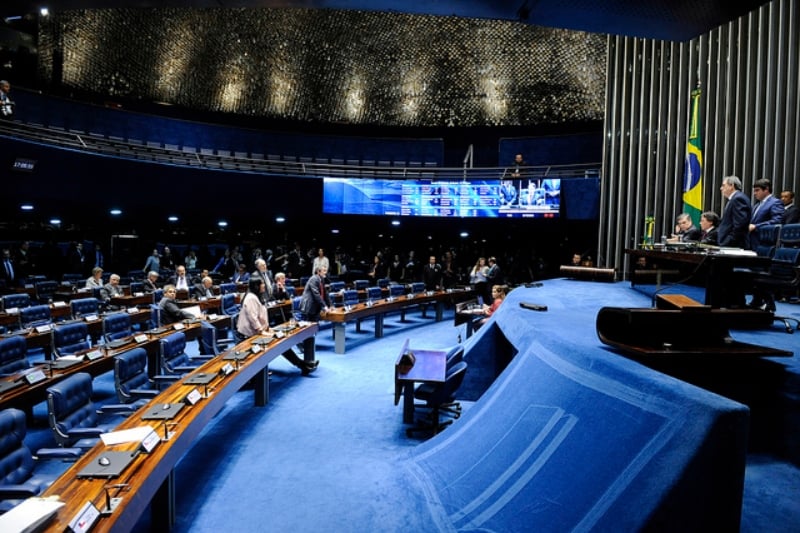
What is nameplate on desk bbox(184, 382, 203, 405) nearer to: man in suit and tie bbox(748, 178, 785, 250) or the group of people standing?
the group of people standing

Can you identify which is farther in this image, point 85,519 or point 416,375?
point 416,375

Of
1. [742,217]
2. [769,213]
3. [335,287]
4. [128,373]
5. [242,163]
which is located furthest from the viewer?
[242,163]

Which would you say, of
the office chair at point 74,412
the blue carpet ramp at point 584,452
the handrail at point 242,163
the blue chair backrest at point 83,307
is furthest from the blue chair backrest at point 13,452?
the handrail at point 242,163

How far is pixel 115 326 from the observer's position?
6090mm

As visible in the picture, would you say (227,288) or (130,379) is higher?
(227,288)

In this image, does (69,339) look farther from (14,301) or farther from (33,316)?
(14,301)

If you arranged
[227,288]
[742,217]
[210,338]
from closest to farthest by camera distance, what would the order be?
[742,217], [210,338], [227,288]

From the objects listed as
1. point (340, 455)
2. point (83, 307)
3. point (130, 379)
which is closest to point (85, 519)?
point (340, 455)

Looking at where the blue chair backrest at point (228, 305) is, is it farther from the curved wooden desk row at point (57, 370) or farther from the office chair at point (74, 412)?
the office chair at point (74, 412)

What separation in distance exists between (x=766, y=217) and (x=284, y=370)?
6.47 meters

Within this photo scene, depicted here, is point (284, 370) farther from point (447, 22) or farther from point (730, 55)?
point (447, 22)

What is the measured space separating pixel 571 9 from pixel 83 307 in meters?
8.09

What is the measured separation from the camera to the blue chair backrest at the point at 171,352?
194 inches

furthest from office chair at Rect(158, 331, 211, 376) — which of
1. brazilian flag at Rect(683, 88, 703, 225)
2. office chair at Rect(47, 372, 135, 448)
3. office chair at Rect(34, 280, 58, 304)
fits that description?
brazilian flag at Rect(683, 88, 703, 225)
